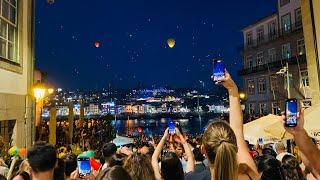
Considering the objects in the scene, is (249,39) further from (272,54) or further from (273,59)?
(273,59)

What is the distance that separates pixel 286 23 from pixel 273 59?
5.47 m

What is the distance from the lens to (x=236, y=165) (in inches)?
122

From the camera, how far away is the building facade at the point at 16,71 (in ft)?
39.0

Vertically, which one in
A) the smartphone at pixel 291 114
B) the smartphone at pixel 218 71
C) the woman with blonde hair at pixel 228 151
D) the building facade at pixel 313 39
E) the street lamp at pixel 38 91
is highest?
the building facade at pixel 313 39

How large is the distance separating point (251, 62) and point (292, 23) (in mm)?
10638

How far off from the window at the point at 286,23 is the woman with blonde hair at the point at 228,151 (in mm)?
39622

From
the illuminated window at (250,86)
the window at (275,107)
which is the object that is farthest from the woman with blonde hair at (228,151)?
the illuminated window at (250,86)

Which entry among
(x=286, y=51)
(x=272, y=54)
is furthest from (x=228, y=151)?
(x=272, y=54)

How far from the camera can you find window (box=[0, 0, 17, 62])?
12.1 m

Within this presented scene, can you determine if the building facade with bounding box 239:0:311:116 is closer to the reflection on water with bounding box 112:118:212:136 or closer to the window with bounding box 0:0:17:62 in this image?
the window with bounding box 0:0:17:62

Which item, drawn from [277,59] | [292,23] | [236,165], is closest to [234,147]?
[236,165]

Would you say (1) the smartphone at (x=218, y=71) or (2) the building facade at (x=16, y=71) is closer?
(1) the smartphone at (x=218, y=71)

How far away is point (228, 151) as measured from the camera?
10.0 feet

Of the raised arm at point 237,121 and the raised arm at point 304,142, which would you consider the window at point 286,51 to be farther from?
the raised arm at point 304,142
